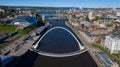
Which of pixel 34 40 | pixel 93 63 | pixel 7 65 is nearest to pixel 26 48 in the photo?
pixel 34 40

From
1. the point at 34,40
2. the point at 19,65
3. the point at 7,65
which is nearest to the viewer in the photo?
the point at 7,65

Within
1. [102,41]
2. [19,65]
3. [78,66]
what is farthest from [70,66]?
[102,41]

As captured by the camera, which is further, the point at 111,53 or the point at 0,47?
the point at 0,47

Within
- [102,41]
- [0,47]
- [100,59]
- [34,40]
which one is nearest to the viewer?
[100,59]

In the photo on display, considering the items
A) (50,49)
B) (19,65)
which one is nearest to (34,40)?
(50,49)

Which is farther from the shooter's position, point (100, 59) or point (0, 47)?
point (0, 47)

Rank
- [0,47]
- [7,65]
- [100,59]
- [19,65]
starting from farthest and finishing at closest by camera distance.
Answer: [0,47] → [100,59] → [19,65] → [7,65]

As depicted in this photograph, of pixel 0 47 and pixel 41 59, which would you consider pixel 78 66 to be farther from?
pixel 0 47

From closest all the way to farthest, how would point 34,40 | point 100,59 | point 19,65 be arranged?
point 19,65
point 100,59
point 34,40

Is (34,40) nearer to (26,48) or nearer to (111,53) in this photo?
(26,48)
